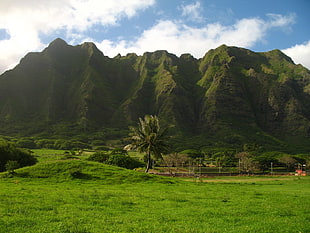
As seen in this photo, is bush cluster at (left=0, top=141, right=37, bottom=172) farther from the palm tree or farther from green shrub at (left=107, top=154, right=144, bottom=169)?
green shrub at (left=107, top=154, right=144, bottom=169)

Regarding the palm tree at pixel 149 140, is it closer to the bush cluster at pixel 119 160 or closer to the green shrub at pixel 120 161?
the green shrub at pixel 120 161

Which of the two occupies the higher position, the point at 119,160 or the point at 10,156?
the point at 10,156

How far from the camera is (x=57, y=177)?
32.2 metres

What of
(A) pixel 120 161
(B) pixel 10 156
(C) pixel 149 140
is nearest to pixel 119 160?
(A) pixel 120 161

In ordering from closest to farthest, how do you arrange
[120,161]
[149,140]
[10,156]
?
[10,156], [149,140], [120,161]

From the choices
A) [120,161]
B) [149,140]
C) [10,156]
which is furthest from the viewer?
[120,161]

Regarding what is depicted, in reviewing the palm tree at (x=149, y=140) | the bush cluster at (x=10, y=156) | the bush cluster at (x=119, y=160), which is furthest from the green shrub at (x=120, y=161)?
the palm tree at (x=149, y=140)

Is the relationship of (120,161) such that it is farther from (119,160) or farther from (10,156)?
(10,156)

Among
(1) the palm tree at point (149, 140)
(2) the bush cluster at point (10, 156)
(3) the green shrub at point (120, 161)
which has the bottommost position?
(3) the green shrub at point (120, 161)

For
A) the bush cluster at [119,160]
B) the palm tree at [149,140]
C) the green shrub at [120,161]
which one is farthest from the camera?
the bush cluster at [119,160]

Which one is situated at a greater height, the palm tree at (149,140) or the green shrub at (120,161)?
the palm tree at (149,140)

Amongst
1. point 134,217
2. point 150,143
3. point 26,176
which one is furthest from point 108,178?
point 134,217

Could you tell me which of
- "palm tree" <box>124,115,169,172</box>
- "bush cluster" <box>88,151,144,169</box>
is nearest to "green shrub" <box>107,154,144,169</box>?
"bush cluster" <box>88,151,144,169</box>

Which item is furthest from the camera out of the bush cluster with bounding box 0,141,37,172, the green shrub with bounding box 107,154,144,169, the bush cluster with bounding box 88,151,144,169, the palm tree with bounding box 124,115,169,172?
the bush cluster with bounding box 88,151,144,169
